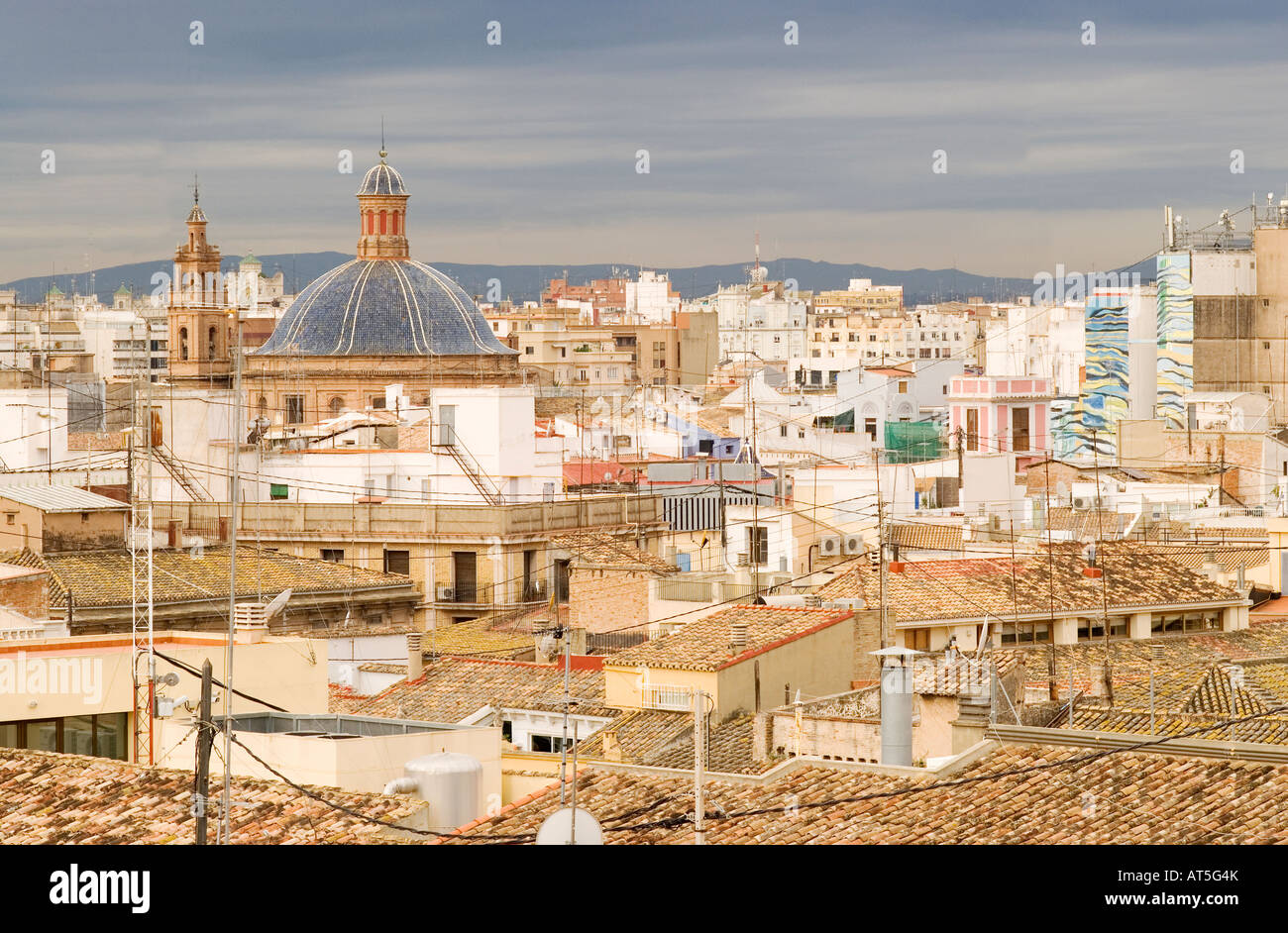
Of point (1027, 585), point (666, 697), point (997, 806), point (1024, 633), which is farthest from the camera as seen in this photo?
point (1027, 585)

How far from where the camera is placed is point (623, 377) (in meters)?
68.8

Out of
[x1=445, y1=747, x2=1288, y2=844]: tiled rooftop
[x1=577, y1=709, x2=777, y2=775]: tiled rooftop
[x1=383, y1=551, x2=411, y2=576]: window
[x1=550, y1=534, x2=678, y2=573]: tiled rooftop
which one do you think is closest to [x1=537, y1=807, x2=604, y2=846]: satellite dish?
[x1=445, y1=747, x2=1288, y2=844]: tiled rooftop

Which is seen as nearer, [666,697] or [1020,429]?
[666,697]

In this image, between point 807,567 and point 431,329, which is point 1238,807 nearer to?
point 807,567

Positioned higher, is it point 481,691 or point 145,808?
point 145,808

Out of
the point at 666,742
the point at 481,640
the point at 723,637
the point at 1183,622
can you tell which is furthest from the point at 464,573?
the point at 666,742

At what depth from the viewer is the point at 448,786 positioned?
361 inches

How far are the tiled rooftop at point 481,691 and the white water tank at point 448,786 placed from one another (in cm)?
276

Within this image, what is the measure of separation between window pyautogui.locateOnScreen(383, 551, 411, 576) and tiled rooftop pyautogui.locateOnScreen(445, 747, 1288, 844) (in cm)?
1442

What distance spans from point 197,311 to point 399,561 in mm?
24916

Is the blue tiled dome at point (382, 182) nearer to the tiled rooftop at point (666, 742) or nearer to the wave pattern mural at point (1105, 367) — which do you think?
the wave pattern mural at point (1105, 367)

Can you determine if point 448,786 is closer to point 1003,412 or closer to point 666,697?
point 666,697

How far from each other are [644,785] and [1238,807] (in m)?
2.46

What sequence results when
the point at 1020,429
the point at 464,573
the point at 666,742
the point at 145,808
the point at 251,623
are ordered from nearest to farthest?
the point at 145,808
the point at 666,742
the point at 251,623
the point at 464,573
the point at 1020,429
